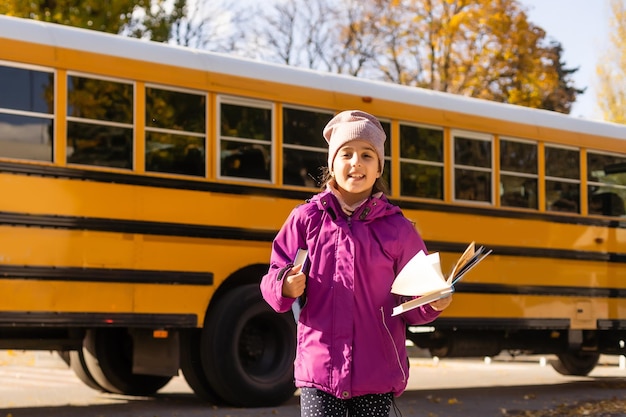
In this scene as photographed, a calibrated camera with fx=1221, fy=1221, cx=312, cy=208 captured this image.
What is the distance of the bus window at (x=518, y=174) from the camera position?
11398 millimetres

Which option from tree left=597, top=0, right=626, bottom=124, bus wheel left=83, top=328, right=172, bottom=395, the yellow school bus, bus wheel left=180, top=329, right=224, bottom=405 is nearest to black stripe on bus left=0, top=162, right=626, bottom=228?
the yellow school bus

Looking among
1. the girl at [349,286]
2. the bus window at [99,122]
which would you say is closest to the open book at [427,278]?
the girl at [349,286]

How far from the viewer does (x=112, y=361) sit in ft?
33.4

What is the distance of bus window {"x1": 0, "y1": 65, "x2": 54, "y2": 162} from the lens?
328 inches

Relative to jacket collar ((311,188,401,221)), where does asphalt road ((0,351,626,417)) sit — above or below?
below

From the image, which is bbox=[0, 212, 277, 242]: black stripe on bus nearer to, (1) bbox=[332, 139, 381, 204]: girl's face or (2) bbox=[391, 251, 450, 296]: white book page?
(1) bbox=[332, 139, 381, 204]: girl's face

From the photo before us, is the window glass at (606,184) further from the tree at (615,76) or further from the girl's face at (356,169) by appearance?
the tree at (615,76)

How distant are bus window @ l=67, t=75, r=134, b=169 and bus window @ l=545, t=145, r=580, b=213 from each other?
4545 mm

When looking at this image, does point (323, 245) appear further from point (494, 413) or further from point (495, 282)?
point (495, 282)

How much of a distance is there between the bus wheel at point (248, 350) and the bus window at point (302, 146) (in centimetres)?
104

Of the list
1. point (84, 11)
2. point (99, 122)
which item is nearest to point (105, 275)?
point (99, 122)

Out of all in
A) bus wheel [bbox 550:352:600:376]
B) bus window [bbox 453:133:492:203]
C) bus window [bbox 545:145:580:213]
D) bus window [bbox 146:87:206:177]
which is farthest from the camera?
bus wheel [bbox 550:352:600:376]

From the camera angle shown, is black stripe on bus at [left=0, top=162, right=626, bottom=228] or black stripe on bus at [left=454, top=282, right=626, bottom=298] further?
black stripe on bus at [left=454, top=282, right=626, bottom=298]

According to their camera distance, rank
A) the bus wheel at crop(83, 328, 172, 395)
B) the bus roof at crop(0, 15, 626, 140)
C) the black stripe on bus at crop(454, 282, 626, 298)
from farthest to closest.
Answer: the black stripe on bus at crop(454, 282, 626, 298)
the bus wheel at crop(83, 328, 172, 395)
the bus roof at crop(0, 15, 626, 140)
